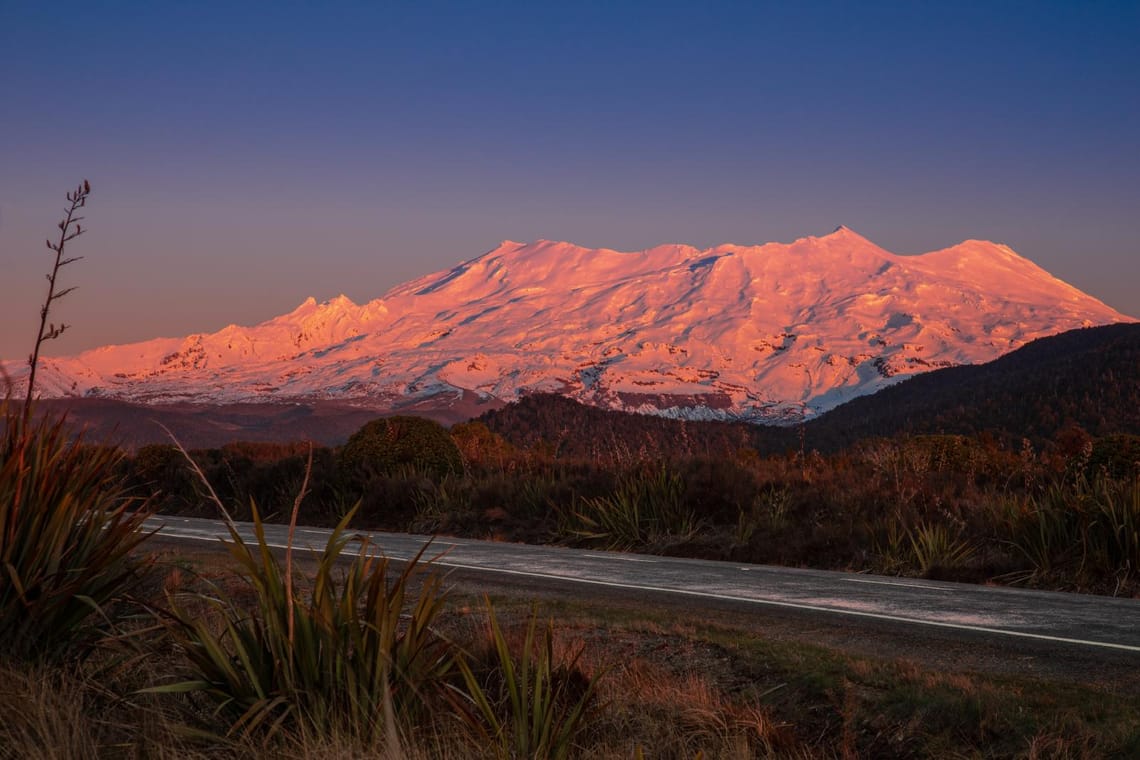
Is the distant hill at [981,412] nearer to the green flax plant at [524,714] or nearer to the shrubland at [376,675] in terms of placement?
the shrubland at [376,675]

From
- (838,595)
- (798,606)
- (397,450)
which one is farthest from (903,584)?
(397,450)

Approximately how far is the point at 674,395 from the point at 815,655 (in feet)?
495

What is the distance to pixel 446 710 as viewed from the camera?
5.87 meters

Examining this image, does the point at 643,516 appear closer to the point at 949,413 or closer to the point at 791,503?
the point at 791,503

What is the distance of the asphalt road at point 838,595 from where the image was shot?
8.98 m

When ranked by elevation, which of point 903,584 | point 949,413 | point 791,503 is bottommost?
point 903,584

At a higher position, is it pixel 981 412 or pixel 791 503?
pixel 981 412

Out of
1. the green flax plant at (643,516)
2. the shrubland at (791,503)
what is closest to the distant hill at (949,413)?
the shrubland at (791,503)

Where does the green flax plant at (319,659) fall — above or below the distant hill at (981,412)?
below

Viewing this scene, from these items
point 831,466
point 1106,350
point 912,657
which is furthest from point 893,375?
point 912,657

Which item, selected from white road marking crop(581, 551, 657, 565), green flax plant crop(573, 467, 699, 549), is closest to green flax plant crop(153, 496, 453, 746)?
white road marking crop(581, 551, 657, 565)

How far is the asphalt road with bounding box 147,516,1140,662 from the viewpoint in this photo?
29.5ft

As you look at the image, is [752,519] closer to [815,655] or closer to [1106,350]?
[815,655]

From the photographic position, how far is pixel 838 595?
11.3 metres
